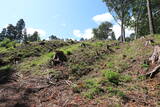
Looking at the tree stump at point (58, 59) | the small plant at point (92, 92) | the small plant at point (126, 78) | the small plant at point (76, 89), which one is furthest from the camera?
the tree stump at point (58, 59)

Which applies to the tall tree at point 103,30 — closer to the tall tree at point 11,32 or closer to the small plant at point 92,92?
the tall tree at point 11,32

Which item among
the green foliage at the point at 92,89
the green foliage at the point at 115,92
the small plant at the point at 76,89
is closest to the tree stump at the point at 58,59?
the green foliage at the point at 92,89

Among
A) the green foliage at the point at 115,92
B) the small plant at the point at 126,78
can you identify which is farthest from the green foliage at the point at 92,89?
the small plant at the point at 126,78

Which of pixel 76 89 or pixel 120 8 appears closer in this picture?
pixel 76 89

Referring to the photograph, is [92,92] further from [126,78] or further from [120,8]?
[120,8]

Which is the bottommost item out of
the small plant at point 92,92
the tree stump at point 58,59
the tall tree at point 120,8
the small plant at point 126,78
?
the small plant at point 92,92

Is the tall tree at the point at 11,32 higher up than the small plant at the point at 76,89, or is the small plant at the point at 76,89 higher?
the tall tree at the point at 11,32

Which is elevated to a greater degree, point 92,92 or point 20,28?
point 20,28

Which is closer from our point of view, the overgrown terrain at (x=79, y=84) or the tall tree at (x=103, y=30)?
the overgrown terrain at (x=79, y=84)

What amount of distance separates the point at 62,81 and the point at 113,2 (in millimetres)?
24301

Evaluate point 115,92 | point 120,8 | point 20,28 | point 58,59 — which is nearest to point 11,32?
point 20,28

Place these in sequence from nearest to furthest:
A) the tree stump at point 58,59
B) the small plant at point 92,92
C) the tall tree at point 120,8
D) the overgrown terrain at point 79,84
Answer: the overgrown terrain at point 79,84 → the small plant at point 92,92 → the tree stump at point 58,59 → the tall tree at point 120,8

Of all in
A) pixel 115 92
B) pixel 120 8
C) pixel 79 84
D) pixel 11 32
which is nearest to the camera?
pixel 115 92

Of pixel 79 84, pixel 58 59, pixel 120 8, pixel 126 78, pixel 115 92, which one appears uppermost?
pixel 120 8
